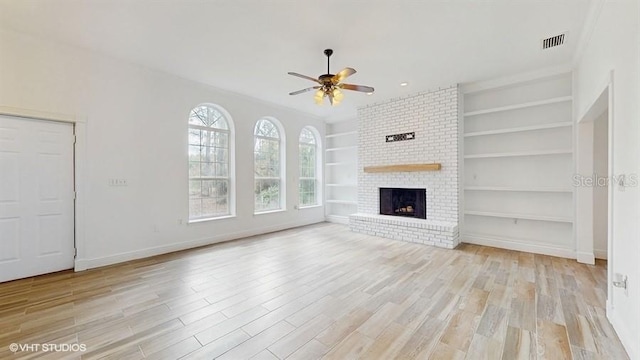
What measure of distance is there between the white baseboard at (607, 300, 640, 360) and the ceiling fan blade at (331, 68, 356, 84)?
3177 mm

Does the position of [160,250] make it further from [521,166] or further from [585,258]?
[585,258]

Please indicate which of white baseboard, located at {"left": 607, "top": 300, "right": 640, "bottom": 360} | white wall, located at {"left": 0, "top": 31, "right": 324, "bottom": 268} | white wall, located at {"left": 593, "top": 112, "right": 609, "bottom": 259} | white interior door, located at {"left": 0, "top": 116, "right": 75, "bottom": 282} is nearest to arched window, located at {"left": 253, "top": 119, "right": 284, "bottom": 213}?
white wall, located at {"left": 0, "top": 31, "right": 324, "bottom": 268}

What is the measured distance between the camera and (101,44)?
3385 mm

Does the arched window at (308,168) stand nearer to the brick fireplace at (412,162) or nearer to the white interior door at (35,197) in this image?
the brick fireplace at (412,162)

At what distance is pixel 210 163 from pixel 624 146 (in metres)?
5.51

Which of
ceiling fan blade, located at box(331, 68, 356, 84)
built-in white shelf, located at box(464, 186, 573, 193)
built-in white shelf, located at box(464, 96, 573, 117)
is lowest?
built-in white shelf, located at box(464, 186, 573, 193)

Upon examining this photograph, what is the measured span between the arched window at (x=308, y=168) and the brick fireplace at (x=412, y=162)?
5.09ft

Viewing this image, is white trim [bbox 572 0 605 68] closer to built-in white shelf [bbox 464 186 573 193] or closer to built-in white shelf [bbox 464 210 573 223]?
built-in white shelf [bbox 464 186 573 193]

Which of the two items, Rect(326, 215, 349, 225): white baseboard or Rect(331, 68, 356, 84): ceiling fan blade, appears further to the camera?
Rect(326, 215, 349, 225): white baseboard

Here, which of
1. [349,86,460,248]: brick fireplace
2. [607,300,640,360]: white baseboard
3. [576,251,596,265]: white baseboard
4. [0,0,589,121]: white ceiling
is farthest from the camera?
[349,86,460,248]: brick fireplace

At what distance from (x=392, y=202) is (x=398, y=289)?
127 inches

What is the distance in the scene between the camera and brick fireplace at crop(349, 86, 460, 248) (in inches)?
191

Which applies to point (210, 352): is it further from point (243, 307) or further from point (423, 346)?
point (423, 346)

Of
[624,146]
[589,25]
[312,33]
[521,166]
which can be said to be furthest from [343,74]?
[521,166]
